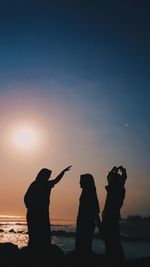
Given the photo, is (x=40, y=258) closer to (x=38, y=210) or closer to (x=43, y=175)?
(x=38, y=210)

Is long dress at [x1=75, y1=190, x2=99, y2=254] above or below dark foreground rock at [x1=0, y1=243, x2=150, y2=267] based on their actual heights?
above

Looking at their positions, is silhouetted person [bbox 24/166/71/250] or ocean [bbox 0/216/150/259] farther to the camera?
ocean [bbox 0/216/150/259]

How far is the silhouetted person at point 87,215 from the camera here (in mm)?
11516

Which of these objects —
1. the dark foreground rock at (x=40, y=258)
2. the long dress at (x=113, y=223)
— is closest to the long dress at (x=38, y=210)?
the dark foreground rock at (x=40, y=258)

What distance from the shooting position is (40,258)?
10.7 m

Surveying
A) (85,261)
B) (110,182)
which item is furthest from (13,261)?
(110,182)

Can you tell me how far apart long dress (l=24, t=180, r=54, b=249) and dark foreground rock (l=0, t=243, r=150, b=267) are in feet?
1.06

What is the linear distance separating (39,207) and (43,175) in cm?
100

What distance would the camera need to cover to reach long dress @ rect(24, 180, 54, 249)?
11.1m

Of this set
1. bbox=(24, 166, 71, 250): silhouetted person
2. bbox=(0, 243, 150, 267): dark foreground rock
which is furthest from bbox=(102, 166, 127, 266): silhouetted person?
bbox=(24, 166, 71, 250): silhouetted person

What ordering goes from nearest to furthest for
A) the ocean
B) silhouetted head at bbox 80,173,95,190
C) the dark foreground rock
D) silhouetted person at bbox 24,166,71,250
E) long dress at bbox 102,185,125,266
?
the dark foreground rock → silhouetted person at bbox 24,166,71,250 → long dress at bbox 102,185,125,266 → silhouetted head at bbox 80,173,95,190 → the ocean

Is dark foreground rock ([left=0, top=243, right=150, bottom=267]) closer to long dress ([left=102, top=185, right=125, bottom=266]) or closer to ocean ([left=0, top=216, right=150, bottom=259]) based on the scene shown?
long dress ([left=102, top=185, right=125, bottom=266])

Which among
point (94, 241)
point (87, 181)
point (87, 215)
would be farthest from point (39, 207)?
point (94, 241)

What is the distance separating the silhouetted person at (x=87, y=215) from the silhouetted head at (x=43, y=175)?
1.18 m
